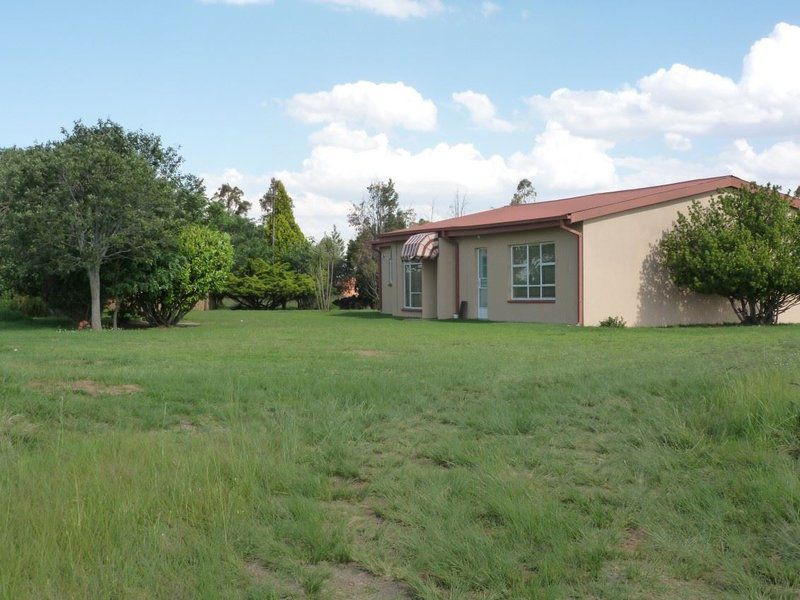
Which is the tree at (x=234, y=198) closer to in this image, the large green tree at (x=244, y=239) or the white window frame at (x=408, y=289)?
the large green tree at (x=244, y=239)

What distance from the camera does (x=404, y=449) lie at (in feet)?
21.8

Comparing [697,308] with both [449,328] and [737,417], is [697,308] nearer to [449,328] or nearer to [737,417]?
[449,328]

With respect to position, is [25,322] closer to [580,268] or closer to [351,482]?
[580,268]

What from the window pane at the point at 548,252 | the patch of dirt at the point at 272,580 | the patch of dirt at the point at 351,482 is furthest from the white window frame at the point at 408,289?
the patch of dirt at the point at 272,580

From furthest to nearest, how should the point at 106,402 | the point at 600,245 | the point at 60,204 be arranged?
1. the point at 600,245
2. the point at 60,204
3. the point at 106,402

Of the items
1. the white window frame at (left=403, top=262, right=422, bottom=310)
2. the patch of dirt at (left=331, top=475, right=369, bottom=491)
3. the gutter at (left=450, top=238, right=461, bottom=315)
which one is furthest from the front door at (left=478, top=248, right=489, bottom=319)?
the patch of dirt at (left=331, top=475, right=369, bottom=491)

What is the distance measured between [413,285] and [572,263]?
7886 millimetres

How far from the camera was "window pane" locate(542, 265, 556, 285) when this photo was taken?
73.9 feet

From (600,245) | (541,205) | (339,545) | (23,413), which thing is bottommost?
(339,545)

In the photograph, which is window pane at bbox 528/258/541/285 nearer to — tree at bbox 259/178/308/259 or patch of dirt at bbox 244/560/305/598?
patch of dirt at bbox 244/560/305/598

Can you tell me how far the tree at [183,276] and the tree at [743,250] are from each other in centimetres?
1273

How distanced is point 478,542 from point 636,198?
19207 mm

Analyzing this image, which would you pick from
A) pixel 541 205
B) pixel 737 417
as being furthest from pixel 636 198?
pixel 737 417

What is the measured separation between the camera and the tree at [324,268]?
39.8 metres
